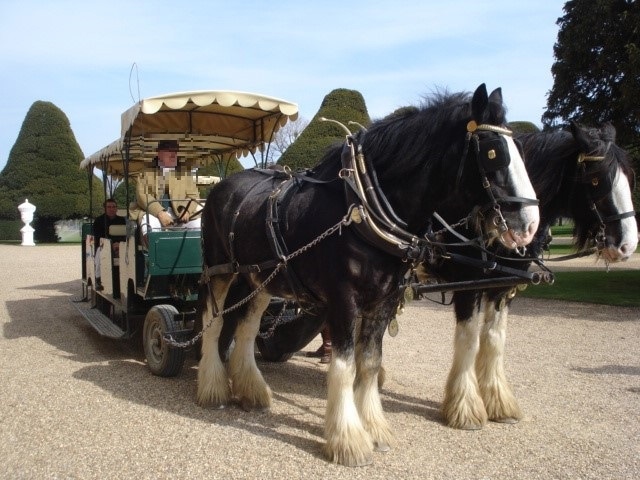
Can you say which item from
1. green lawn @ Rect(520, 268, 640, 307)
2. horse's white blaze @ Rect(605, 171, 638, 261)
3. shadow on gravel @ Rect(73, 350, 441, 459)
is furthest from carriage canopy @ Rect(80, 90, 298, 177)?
green lawn @ Rect(520, 268, 640, 307)

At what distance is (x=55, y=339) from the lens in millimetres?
7426

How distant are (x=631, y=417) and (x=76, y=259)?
1873 cm

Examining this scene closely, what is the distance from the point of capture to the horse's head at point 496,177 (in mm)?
3232

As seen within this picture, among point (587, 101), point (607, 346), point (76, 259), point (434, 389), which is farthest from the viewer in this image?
point (76, 259)

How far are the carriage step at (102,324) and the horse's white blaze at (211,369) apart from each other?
1471mm

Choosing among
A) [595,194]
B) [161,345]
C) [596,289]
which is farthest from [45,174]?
[595,194]

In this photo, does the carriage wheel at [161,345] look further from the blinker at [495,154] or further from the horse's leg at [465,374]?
the blinker at [495,154]

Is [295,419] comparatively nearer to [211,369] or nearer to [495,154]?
[211,369]

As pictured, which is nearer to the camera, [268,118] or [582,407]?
[582,407]

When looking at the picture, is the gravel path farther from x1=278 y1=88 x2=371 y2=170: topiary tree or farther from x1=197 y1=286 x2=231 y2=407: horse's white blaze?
x1=278 y1=88 x2=371 y2=170: topiary tree

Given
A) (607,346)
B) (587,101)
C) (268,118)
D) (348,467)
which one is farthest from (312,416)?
(587,101)

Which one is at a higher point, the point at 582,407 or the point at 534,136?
the point at 534,136

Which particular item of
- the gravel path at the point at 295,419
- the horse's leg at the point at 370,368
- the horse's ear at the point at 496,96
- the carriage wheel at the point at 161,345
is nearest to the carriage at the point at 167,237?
the carriage wheel at the point at 161,345

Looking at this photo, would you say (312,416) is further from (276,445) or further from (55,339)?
(55,339)
